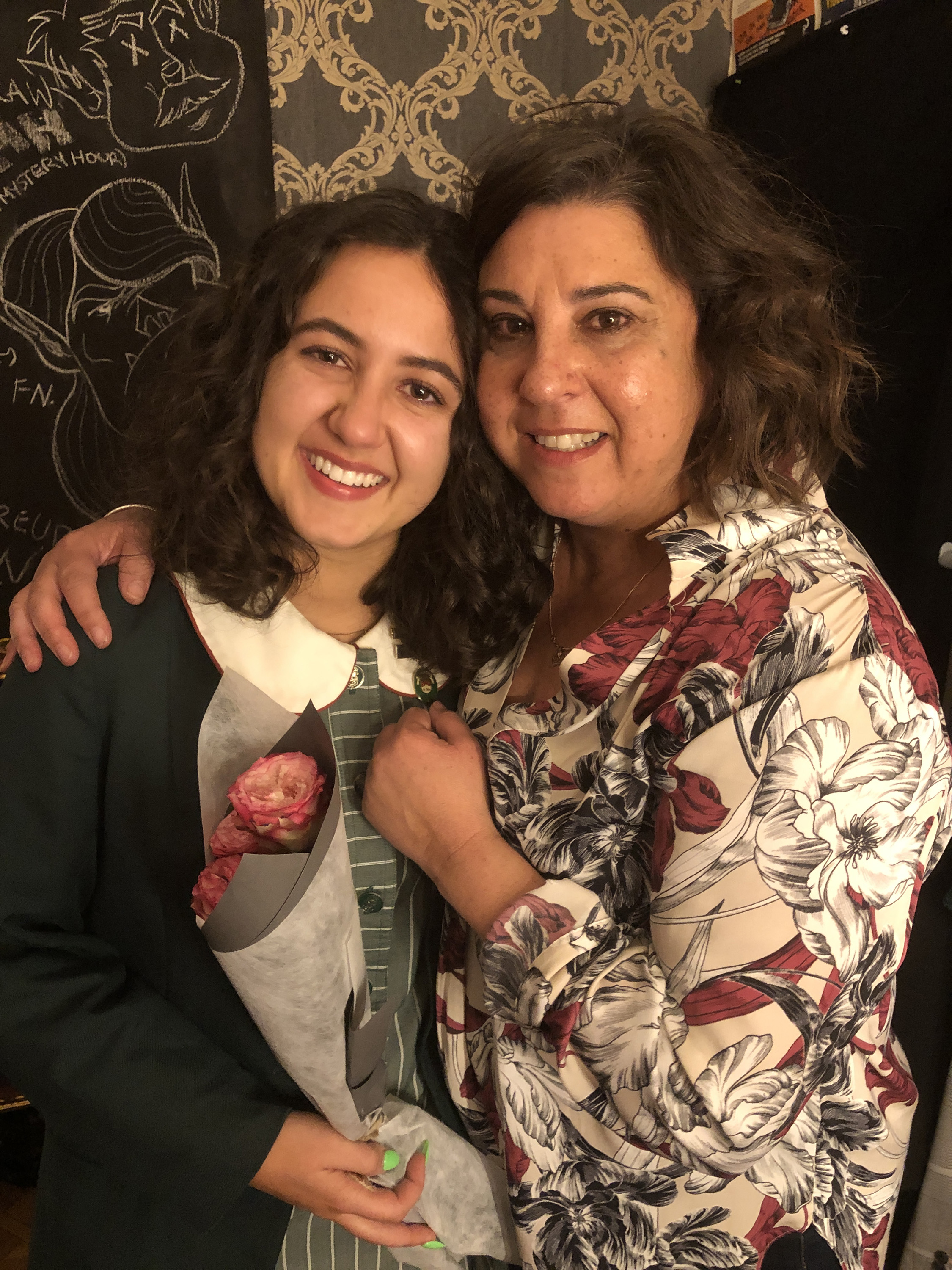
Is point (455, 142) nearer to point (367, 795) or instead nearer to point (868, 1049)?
point (367, 795)

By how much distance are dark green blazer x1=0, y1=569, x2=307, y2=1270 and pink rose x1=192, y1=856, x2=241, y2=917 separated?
0.29 m

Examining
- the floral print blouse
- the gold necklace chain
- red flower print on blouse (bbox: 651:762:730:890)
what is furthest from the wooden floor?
red flower print on blouse (bbox: 651:762:730:890)

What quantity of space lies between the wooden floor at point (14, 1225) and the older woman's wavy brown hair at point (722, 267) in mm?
2254

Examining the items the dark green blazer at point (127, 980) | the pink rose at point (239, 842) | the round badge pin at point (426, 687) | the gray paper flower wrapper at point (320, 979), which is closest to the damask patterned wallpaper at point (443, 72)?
the round badge pin at point (426, 687)

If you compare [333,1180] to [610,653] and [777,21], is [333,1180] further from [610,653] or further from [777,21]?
[777,21]

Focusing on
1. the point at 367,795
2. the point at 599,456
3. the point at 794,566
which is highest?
the point at 599,456

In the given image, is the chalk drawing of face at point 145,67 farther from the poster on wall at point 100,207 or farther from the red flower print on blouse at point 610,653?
the red flower print on blouse at point 610,653

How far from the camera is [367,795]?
1.11 m

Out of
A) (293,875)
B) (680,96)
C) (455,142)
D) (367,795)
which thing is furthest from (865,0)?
(293,875)

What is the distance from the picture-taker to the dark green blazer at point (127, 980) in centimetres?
99

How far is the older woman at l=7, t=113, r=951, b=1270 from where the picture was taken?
81 centimetres

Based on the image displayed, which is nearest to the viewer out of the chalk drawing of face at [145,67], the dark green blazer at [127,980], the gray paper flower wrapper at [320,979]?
the gray paper flower wrapper at [320,979]

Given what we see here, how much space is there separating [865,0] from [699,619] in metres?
1.74

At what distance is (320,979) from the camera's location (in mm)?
832
